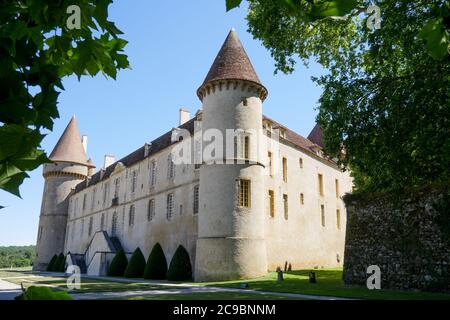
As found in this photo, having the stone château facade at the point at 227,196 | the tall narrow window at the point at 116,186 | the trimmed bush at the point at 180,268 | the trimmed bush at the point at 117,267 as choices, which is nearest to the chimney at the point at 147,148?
the stone château facade at the point at 227,196

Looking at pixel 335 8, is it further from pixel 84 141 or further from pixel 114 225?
pixel 84 141

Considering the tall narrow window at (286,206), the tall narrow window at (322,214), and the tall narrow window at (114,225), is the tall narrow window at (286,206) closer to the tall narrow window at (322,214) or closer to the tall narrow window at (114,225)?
the tall narrow window at (322,214)

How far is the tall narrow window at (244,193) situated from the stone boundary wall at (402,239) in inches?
296

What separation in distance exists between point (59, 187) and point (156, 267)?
30216 mm

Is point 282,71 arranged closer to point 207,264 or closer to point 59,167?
point 207,264

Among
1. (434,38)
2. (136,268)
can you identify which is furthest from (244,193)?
(434,38)

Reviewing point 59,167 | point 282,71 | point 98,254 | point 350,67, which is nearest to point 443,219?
point 350,67

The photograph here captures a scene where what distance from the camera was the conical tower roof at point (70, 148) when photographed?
49.2 meters

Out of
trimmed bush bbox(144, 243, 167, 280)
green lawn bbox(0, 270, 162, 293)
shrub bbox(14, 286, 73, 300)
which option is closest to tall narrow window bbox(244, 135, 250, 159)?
trimmed bush bbox(144, 243, 167, 280)

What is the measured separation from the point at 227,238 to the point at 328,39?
42.3 feet

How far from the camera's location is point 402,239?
1514 centimetres

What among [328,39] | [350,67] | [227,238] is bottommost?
[227,238]

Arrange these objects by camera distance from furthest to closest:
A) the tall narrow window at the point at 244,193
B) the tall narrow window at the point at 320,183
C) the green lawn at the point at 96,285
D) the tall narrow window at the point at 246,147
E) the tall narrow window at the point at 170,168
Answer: the tall narrow window at the point at 320,183
the tall narrow window at the point at 170,168
the tall narrow window at the point at 246,147
the tall narrow window at the point at 244,193
the green lawn at the point at 96,285
